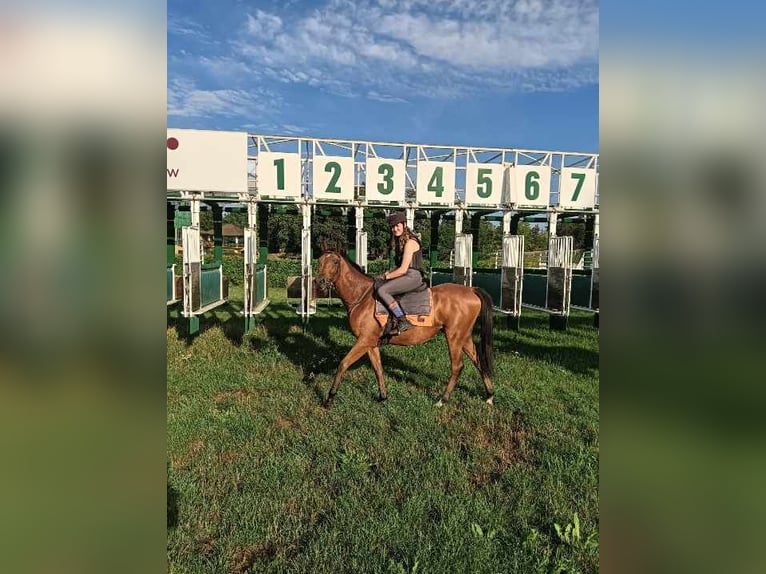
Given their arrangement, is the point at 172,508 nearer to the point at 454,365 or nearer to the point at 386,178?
the point at 454,365

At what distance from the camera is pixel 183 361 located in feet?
23.9

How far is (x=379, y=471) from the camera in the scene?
→ 381cm

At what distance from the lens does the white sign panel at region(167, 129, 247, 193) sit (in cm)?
847

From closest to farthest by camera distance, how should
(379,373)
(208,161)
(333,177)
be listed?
(379,373)
(208,161)
(333,177)

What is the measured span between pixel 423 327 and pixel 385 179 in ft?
16.6

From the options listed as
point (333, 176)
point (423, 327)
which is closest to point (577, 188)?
point (333, 176)

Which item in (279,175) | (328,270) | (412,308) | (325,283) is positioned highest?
(279,175)

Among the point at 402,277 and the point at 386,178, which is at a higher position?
the point at 386,178

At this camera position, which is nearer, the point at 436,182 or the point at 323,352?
the point at 323,352

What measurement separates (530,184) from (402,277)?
6131 mm

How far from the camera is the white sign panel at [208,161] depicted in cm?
847

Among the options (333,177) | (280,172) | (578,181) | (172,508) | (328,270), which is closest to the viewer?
(172,508)
